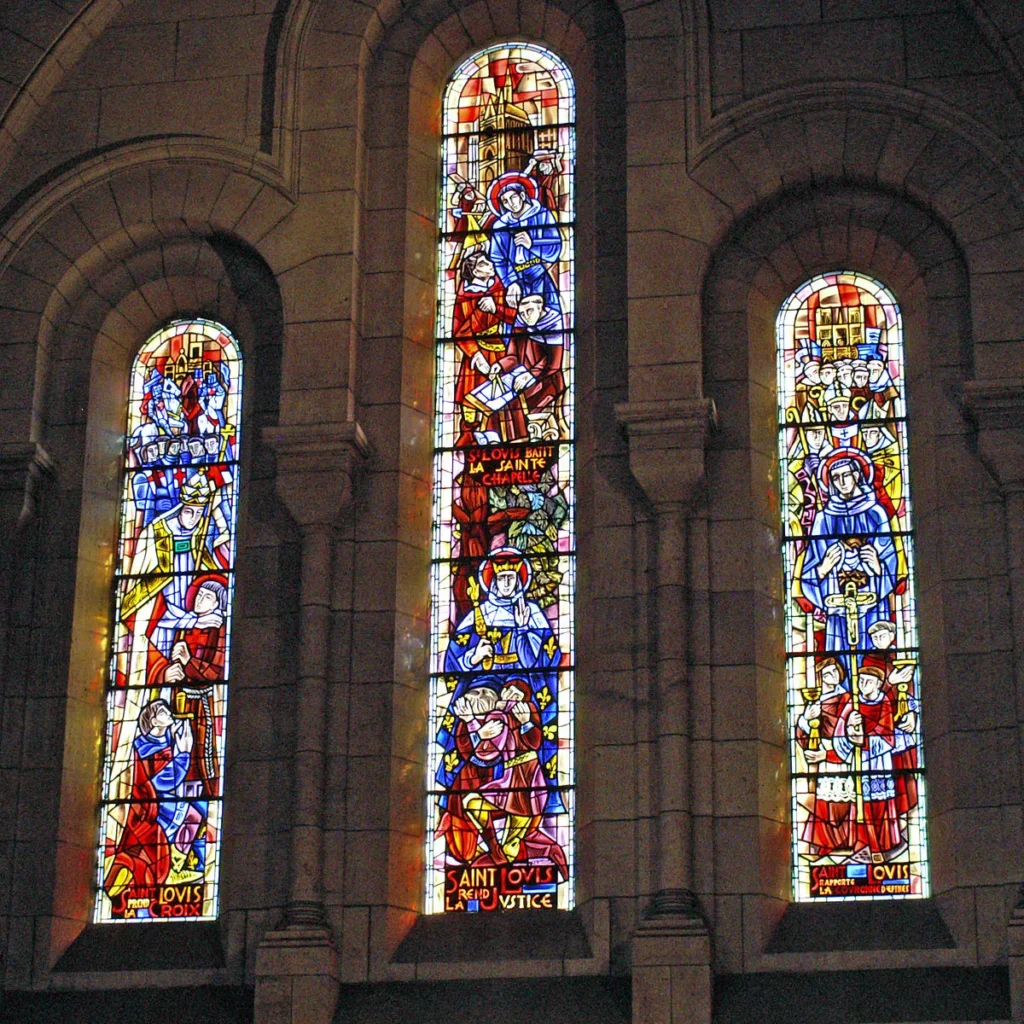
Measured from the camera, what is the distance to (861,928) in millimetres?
14258

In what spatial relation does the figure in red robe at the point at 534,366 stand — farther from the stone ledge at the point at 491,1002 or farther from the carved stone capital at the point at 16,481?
the stone ledge at the point at 491,1002

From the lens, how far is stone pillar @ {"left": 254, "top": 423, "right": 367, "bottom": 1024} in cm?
1420

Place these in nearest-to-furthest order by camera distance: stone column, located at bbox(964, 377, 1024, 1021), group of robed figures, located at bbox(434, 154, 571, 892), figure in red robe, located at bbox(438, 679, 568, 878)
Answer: stone column, located at bbox(964, 377, 1024, 1021), figure in red robe, located at bbox(438, 679, 568, 878), group of robed figures, located at bbox(434, 154, 571, 892)

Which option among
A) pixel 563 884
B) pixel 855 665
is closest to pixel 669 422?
pixel 855 665

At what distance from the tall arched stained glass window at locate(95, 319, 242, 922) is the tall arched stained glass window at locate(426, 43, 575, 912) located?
1.51m

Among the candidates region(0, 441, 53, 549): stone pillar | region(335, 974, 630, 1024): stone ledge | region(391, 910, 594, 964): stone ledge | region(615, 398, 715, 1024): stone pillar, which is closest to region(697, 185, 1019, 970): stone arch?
region(615, 398, 715, 1024): stone pillar

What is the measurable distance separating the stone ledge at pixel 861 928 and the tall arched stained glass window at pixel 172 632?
377 cm

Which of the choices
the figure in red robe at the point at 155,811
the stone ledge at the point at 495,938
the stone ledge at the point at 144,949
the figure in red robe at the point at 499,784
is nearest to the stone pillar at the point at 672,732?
the stone ledge at the point at 495,938

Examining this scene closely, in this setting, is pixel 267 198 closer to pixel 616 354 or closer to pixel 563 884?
pixel 616 354

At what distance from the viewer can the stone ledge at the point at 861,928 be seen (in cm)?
1409

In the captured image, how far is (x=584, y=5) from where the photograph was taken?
16719mm

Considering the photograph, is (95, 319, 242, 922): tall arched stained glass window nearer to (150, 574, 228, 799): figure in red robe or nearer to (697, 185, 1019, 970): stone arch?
(150, 574, 228, 799): figure in red robe

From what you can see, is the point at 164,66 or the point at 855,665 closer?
the point at 855,665

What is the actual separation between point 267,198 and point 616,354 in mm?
2758
